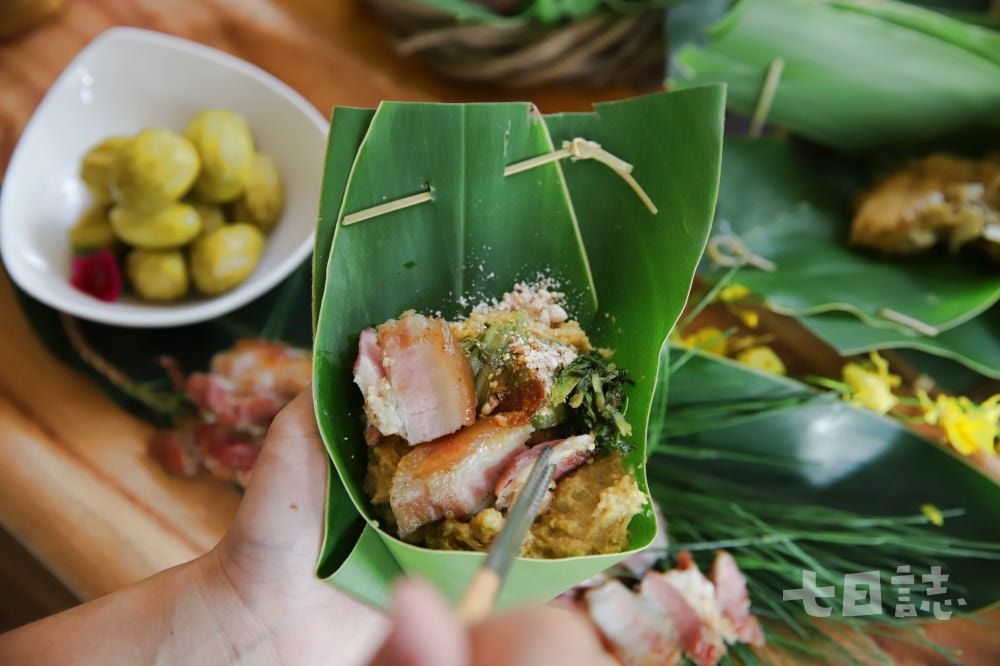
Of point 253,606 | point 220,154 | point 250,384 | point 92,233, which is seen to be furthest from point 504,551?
point 92,233

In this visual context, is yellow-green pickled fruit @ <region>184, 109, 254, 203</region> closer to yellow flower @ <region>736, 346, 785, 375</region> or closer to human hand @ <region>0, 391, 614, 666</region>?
human hand @ <region>0, 391, 614, 666</region>

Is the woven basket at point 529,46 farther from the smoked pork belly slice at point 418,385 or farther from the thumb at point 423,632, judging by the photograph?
the thumb at point 423,632

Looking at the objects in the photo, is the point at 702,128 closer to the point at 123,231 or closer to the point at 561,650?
the point at 561,650

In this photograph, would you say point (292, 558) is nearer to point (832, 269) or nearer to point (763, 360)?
point (763, 360)

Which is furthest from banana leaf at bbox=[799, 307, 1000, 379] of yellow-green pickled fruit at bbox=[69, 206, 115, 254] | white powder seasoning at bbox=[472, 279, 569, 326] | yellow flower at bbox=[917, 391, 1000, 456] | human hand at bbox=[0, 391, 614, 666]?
yellow-green pickled fruit at bbox=[69, 206, 115, 254]

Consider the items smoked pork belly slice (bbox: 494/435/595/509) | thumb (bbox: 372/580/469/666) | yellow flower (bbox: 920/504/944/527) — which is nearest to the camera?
thumb (bbox: 372/580/469/666)

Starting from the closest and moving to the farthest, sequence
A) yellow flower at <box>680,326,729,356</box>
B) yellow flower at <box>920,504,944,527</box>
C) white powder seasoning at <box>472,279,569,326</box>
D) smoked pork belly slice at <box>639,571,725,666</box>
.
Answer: white powder seasoning at <box>472,279,569,326</box> → smoked pork belly slice at <box>639,571,725,666</box> → yellow flower at <box>920,504,944,527</box> → yellow flower at <box>680,326,729,356</box>
